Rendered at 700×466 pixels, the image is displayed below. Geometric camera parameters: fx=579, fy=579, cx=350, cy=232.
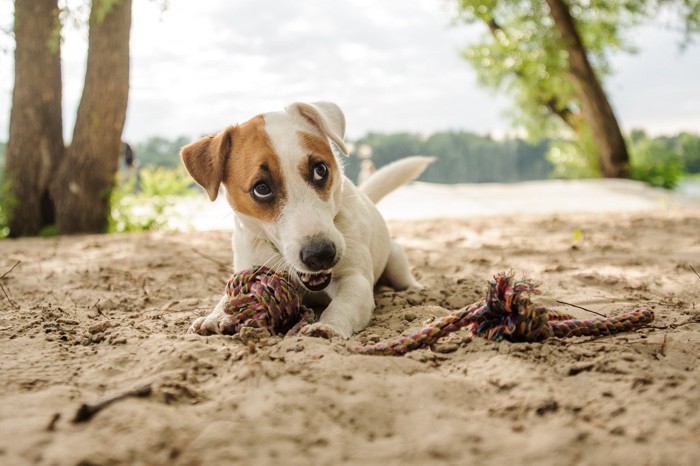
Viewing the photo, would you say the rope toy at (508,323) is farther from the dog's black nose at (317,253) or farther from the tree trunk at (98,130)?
the tree trunk at (98,130)

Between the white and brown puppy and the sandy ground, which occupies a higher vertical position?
the white and brown puppy

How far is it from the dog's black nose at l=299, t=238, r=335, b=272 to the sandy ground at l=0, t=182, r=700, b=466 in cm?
36

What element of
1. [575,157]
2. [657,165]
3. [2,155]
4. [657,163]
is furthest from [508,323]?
[575,157]

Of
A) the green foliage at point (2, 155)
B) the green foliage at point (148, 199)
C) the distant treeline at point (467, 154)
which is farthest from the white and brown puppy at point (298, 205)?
the distant treeline at point (467, 154)

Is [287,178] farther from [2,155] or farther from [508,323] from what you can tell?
[2,155]

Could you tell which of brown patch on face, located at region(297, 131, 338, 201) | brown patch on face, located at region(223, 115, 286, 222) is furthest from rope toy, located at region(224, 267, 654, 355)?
brown patch on face, located at region(297, 131, 338, 201)

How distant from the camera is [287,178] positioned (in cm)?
271

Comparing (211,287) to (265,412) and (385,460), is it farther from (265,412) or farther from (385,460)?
(385,460)

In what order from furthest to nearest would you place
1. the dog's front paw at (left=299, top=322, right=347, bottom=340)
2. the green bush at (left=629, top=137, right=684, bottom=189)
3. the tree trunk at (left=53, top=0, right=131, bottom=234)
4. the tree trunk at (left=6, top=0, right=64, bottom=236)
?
1. the green bush at (left=629, top=137, right=684, bottom=189)
2. the tree trunk at (left=6, top=0, right=64, bottom=236)
3. the tree trunk at (left=53, top=0, right=131, bottom=234)
4. the dog's front paw at (left=299, top=322, right=347, bottom=340)

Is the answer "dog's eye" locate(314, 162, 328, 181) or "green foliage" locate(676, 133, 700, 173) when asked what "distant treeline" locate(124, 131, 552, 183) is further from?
"dog's eye" locate(314, 162, 328, 181)

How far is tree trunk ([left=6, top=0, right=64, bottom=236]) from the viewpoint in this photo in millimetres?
8078

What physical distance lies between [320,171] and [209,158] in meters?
0.61

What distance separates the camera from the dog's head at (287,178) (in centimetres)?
257

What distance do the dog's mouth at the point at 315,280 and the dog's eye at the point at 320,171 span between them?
46 cm
